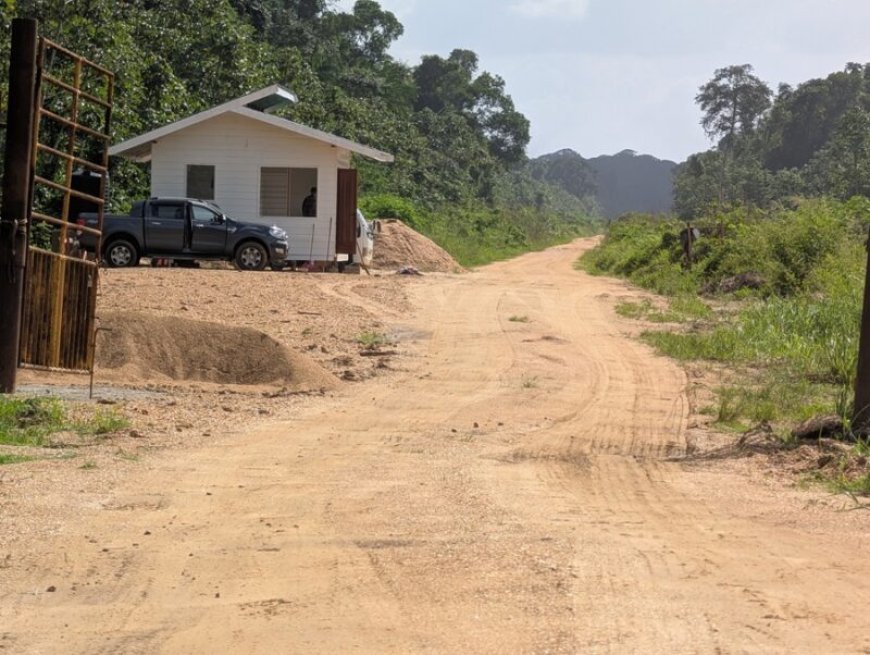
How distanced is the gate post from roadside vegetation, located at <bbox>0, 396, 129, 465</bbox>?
598 mm

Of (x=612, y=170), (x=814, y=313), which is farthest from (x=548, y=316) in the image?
(x=612, y=170)

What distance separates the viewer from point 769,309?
18.2m

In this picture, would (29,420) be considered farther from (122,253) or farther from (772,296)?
(772,296)

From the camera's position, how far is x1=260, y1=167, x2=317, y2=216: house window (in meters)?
26.7

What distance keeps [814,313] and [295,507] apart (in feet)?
38.9

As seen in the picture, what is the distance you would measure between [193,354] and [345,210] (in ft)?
47.3

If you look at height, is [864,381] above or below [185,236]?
below

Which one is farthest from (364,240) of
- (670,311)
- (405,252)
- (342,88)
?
(342,88)

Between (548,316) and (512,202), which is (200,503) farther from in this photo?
(512,202)

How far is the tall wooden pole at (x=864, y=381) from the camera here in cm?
834

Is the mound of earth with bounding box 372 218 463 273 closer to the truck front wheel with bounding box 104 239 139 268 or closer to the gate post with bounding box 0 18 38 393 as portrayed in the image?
the truck front wheel with bounding box 104 239 139 268

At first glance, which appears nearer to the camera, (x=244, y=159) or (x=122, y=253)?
(x=122, y=253)

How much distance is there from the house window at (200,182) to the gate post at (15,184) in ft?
53.9

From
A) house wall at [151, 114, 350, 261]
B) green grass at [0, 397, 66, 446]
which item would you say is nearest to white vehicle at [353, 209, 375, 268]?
house wall at [151, 114, 350, 261]
